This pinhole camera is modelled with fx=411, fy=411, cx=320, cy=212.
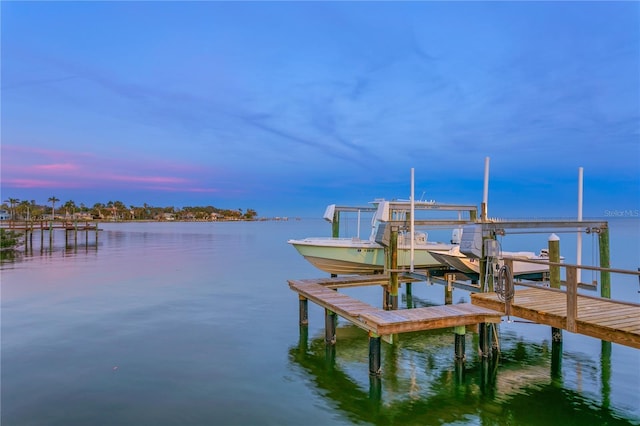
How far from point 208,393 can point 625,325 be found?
710cm

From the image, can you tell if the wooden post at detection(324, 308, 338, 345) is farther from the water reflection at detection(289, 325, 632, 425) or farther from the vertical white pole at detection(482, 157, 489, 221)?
the vertical white pole at detection(482, 157, 489, 221)

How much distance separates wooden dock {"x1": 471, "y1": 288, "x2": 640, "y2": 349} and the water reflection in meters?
1.41

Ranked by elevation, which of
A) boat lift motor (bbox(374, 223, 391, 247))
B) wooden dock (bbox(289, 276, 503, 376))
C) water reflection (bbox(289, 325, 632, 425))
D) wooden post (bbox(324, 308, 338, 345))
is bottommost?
water reflection (bbox(289, 325, 632, 425))

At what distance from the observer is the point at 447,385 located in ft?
26.4

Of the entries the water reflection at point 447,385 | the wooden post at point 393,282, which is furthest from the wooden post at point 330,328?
the wooden post at point 393,282

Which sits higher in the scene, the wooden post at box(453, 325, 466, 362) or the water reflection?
the wooden post at box(453, 325, 466, 362)

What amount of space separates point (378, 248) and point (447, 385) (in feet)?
28.8

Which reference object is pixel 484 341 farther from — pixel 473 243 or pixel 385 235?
pixel 385 235

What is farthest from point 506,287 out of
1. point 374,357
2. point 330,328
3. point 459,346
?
point 330,328

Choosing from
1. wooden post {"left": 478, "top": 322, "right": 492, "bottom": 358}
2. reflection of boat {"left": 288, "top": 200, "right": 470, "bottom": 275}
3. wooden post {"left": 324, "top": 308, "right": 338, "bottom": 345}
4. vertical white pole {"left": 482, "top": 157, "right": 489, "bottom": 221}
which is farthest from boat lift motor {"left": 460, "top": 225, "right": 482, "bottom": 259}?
reflection of boat {"left": 288, "top": 200, "right": 470, "bottom": 275}

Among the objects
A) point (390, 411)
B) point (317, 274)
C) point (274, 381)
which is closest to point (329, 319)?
point (274, 381)

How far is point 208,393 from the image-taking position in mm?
7590

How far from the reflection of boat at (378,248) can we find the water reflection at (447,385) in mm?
5758

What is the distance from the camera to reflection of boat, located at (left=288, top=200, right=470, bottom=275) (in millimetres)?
16359
